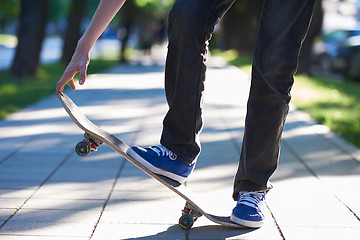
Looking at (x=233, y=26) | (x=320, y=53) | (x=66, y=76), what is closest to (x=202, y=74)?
(x=66, y=76)

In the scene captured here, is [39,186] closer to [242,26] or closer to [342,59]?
[342,59]

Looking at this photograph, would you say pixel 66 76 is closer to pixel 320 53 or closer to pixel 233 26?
pixel 320 53

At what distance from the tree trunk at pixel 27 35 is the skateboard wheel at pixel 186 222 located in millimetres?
11301

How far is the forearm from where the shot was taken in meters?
2.70

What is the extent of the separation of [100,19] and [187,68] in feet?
1.49

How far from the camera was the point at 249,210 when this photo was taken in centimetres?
291

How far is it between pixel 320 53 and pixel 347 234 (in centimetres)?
2020

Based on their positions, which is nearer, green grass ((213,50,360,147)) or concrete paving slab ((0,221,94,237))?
concrete paving slab ((0,221,94,237))

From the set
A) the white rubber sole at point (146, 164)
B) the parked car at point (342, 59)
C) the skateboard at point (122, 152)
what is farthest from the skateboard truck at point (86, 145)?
the parked car at point (342, 59)

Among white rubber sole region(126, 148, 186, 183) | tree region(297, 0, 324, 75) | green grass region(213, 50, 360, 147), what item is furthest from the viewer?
tree region(297, 0, 324, 75)

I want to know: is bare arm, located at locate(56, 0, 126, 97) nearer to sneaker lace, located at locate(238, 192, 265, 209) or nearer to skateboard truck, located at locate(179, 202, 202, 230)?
skateboard truck, located at locate(179, 202, 202, 230)

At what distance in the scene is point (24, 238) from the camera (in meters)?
2.74

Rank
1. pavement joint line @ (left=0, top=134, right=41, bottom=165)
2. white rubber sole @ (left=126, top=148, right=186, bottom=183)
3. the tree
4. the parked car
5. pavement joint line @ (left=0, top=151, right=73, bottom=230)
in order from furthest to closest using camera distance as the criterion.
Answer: the parked car < the tree < pavement joint line @ (left=0, top=134, right=41, bottom=165) < pavement joint line @ (left=0, top=151, right=73, bottom=230) < white rubber sole @ (left=126, top=148, right=186, bottom=183)

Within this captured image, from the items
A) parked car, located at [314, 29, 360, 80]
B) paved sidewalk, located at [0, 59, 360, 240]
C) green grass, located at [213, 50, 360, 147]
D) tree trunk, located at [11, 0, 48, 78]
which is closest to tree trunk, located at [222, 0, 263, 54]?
parked car, located at [314, 29, 360, 80]
